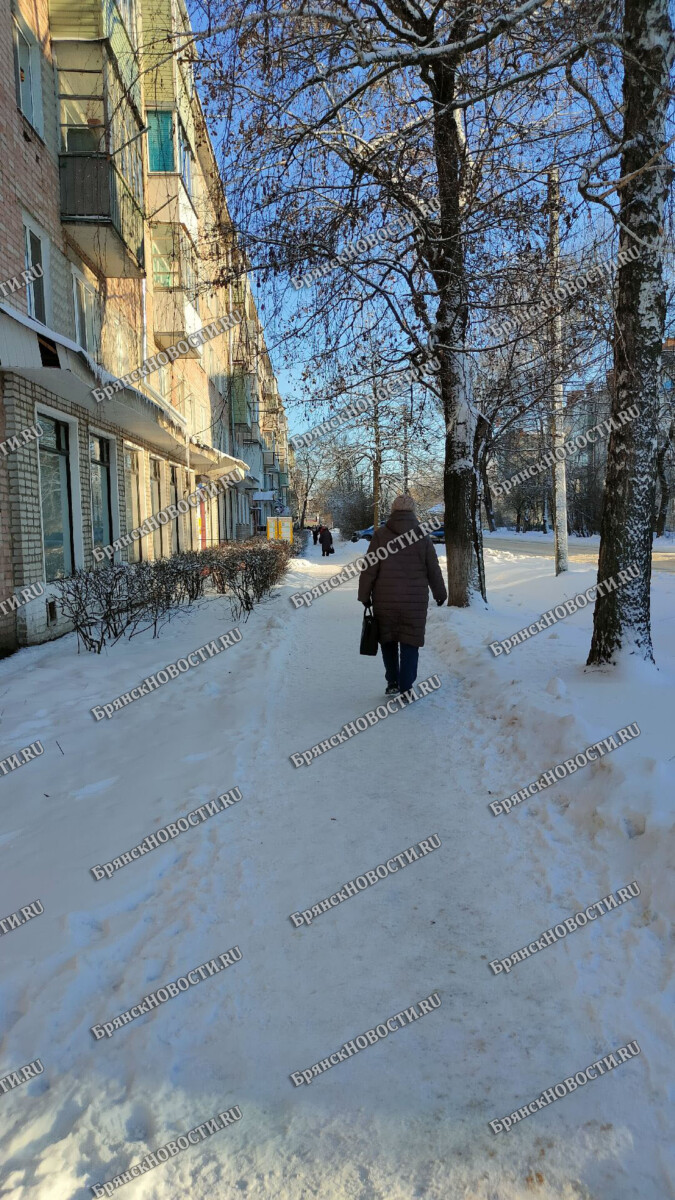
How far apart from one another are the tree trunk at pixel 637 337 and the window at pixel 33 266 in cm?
758

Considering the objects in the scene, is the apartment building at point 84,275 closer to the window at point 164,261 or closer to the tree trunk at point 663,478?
the window at point 164,261

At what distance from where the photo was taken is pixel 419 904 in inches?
115

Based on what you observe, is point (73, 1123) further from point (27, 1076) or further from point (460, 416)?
point (460, 416)

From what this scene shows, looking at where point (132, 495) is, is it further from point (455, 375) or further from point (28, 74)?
point (455, 375)

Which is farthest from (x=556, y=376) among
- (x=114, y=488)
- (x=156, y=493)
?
(x=156, y=493)

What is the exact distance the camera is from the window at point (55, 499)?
9.44 meters

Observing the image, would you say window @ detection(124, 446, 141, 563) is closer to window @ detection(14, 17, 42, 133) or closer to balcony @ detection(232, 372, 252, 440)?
window @ detection(14, 17, 42, 133)

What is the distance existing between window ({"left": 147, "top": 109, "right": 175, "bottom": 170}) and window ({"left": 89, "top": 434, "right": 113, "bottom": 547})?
7.75m

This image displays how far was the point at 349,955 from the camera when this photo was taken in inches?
102

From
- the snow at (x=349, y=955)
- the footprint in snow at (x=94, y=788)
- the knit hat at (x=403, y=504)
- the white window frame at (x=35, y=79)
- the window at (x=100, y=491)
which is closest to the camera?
the snow at (x=349, y=955)

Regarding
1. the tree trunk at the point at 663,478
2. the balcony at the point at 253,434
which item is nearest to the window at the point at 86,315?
the tree trunk at the point at 663,478

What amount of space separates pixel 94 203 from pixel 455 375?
601cm

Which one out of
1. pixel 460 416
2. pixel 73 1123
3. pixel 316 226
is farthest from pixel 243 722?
pixel 460 416

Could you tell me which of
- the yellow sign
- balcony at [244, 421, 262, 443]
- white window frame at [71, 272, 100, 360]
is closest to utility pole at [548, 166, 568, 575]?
white window frame at [71, 272, 100, 360]
